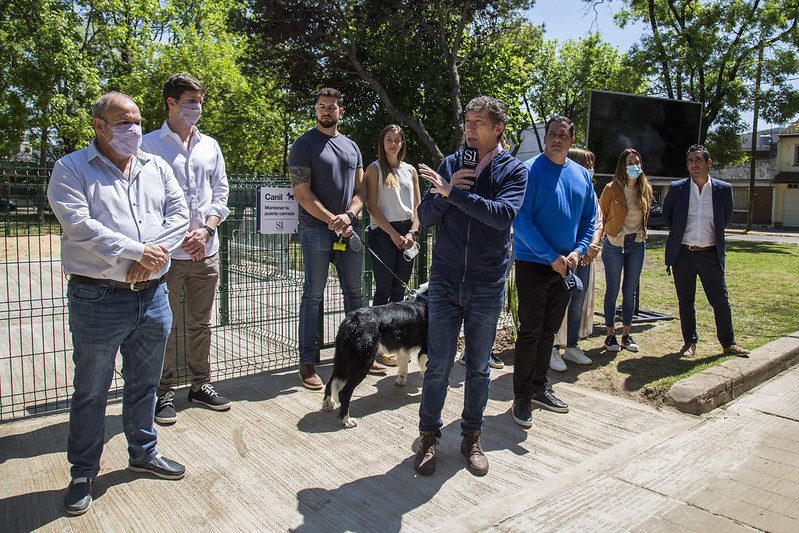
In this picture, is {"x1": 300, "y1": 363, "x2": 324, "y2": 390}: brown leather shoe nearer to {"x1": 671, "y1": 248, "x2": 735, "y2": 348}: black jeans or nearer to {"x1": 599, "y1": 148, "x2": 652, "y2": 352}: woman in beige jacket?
{"x1": 599, "y1": 148, "x2": 652, "y2": 352}: woman in beige jacket

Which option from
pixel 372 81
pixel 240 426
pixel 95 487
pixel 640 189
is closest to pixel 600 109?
pixel 640 189

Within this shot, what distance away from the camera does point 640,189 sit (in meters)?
6.16

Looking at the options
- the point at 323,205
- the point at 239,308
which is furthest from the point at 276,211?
the point at 239,308

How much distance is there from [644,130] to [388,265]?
15.8 ft

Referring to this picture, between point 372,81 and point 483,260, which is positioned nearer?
point 483,260

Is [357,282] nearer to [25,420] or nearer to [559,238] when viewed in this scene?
[559,238]

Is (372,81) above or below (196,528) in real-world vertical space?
above

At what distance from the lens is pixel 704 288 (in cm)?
584

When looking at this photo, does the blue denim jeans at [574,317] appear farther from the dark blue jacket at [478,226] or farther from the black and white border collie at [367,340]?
the dark blue jacket at [478,226]

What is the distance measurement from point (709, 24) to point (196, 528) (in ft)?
81.8

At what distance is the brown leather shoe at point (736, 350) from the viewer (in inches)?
223

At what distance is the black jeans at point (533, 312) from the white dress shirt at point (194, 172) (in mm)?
2360

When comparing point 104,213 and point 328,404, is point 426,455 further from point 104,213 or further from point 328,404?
point 104,213

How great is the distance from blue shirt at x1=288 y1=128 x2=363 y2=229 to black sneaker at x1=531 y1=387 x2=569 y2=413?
2.29 meters
